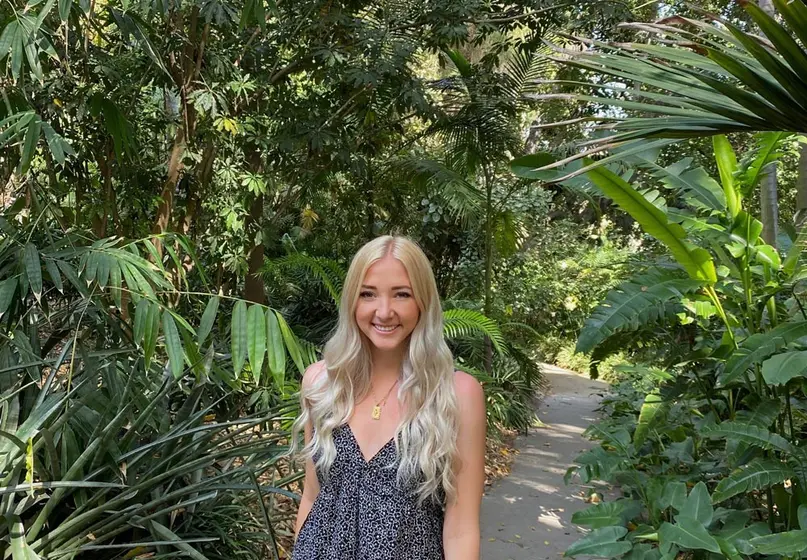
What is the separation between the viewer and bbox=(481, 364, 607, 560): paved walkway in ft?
14.2

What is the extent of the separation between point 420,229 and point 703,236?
250 inches

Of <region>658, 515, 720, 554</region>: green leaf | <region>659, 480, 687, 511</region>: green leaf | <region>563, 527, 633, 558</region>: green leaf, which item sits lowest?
<region>563, 527, 633, 558</region>: green leaf

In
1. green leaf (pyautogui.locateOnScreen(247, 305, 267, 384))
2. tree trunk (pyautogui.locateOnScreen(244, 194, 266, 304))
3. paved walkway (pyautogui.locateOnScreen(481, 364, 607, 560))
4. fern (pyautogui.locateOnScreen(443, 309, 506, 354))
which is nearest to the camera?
green leaf (pyautogui.locateOnScreen(247, 305, 267, 384))

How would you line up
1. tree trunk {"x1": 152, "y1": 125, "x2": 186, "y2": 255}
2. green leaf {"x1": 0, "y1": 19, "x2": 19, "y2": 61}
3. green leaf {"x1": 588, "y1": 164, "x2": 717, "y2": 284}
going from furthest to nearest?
tree trunk {"x1": 152, "y1": 125, "x2": 186, "y2": 255} → green leaf {"x1": 588, "y1": 164, "x2": 717, "y2": 284} → green leaf {"x1": 0, "y1": 19, "x2": 19, "y2": 61}

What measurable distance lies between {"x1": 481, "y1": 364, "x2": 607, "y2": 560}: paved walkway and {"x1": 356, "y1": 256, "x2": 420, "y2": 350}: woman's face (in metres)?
3.10

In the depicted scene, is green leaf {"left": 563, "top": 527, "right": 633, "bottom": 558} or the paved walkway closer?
green leaf {"left": 563, "top": 527, "right": 633, "bottom": 558}

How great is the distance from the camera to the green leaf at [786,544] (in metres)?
1.89

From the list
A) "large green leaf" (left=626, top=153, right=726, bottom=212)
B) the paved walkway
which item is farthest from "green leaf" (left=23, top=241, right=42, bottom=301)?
the paved walkway

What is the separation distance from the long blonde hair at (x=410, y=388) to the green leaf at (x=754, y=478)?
1.41 meters

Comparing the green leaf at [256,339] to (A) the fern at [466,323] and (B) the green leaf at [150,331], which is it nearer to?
(B) the green leaf at [150,331]

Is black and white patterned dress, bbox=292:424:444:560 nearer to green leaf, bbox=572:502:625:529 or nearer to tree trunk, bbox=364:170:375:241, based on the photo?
green leaf, bbox=572:502:625:529

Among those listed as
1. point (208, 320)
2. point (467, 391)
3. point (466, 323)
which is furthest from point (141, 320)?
point (466, 323)

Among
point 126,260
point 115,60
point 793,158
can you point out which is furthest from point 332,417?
point 793,158

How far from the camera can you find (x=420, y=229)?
924cm
